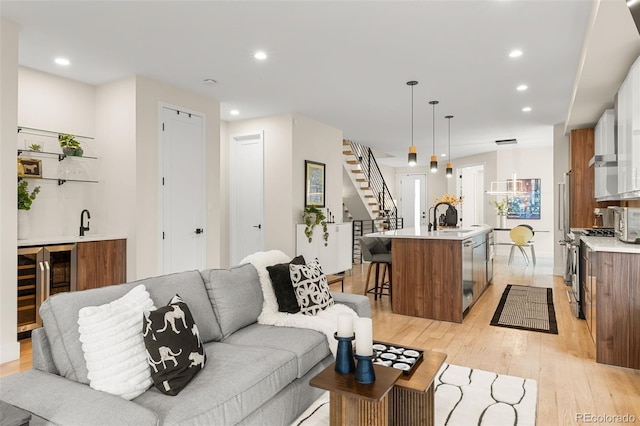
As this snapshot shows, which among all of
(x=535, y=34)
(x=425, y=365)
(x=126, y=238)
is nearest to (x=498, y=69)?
(x=535, y=34)

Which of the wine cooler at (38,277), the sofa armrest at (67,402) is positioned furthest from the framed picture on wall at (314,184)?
the sofa armrest at (67,402)

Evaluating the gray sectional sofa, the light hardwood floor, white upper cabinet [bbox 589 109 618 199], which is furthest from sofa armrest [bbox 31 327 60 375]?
white upper cabinet [bbox 589 109 618 199]

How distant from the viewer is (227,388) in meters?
1.76

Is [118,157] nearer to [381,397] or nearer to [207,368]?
[207,368]

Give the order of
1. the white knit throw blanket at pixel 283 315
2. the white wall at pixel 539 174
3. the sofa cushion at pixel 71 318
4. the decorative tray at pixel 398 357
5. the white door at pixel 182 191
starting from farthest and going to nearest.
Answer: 1. the white wall at pixel 539 174
2. the white door at pixel 182 191
3. the white knit throw blanket at pixel 283 315
4. the decorative tray at pixel 398 357
5. the sofa cushion at pixel 71 318

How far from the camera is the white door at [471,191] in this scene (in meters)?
11.5

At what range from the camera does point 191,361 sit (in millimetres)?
1828

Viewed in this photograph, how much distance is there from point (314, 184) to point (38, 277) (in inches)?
161

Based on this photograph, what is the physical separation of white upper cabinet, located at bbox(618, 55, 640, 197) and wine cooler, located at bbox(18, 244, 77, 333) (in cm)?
529

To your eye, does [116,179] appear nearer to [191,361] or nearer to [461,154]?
[191,361]

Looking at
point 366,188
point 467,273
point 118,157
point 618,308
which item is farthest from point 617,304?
point 366,188

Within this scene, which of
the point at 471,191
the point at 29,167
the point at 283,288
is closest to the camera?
the point at 283,288

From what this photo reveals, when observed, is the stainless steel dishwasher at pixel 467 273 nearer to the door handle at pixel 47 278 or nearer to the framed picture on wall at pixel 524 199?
the door handle at pixel 47 278

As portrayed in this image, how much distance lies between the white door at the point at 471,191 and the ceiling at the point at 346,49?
19.0ft
